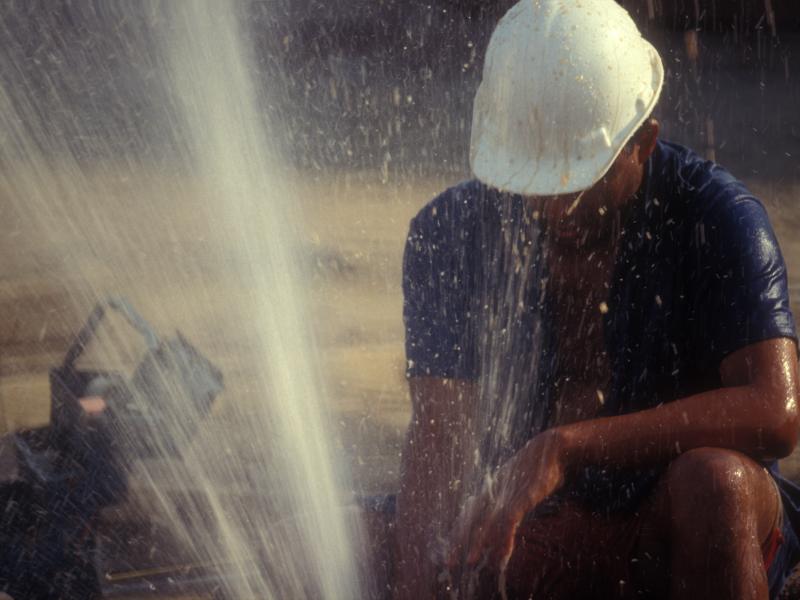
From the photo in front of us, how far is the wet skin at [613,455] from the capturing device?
1720mm

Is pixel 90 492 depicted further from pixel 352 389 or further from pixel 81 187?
pixel 81 187

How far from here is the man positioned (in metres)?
1.82

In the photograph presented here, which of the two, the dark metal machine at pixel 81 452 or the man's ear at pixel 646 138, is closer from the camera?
the man's ear at pixel 646 138

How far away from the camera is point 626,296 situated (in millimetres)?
2162

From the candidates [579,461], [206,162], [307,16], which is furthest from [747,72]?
[579,461]

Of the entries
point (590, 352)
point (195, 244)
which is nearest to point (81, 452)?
point (590, 352)

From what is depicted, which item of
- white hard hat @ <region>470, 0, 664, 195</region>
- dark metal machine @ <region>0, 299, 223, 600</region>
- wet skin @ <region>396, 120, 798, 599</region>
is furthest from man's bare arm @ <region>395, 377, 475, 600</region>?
dark metal machine @ <region>0, 299, 223, 600</region>

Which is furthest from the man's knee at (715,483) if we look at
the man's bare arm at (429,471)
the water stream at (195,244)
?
the water stream at (195,244)

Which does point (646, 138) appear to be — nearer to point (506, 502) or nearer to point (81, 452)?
point (506, 502)

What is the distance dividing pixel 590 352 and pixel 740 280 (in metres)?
0.41

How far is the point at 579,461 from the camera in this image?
1.86 m

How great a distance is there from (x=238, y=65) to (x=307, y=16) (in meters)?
0.72

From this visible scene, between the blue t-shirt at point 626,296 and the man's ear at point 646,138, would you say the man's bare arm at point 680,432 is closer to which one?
the blue t-shirt at point 626,296

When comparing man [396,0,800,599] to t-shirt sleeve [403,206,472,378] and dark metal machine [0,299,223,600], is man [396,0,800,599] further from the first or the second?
dark metal machine [0,299,223,600]
